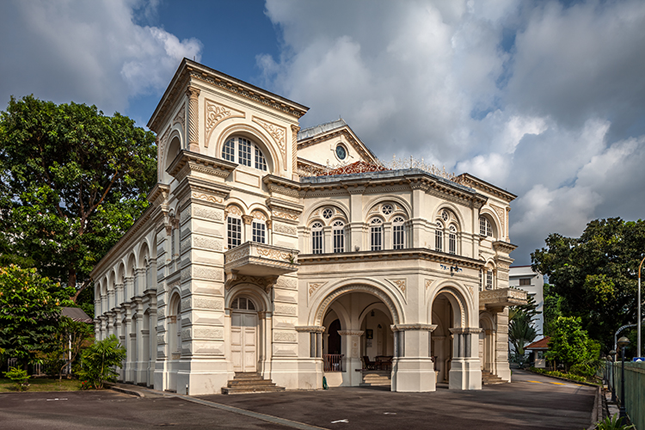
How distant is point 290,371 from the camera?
77.5 ft

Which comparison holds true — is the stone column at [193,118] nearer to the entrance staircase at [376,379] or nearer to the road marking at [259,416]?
the road marking at [259,416]

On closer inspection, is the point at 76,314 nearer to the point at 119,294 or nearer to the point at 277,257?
the point at 119,294

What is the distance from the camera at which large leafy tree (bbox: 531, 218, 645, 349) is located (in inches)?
1641

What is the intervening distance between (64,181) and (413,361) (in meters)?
30.6

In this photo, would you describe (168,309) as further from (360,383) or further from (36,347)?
(360,383)

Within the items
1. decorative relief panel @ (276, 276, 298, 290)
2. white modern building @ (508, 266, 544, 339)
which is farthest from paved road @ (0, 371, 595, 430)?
white modern building @ (508, 266, 544, 339)

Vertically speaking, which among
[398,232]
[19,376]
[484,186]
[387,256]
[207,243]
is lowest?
[19,376]

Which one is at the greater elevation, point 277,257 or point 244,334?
point 277,257

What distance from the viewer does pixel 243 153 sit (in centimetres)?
2456

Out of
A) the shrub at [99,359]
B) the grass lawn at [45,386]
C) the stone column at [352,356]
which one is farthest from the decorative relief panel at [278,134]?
the grass lawn at [45,386]

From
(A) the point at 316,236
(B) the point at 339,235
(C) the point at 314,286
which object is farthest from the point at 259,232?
(B) the point at 339,235

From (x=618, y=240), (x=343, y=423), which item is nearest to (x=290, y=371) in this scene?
(x=343, y=423)

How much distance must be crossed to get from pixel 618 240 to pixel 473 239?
23.6 meters

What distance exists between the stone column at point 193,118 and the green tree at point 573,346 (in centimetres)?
2956
